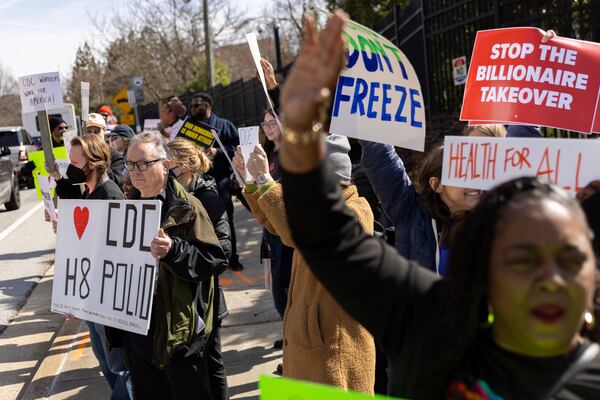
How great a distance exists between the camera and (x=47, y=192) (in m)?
6.83

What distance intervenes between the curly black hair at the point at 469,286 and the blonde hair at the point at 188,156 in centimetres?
337

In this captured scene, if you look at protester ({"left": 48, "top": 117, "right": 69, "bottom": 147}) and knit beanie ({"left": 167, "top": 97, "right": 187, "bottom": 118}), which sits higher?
knit beanie ({"left": 167, "top": 97, "right": 187, "bottom": 118})

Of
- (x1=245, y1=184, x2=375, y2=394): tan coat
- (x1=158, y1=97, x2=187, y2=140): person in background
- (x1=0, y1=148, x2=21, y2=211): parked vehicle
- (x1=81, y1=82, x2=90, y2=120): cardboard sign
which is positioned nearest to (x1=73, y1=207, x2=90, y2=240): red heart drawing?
(x1=245, y1=184, x2=375, y2=394): tan coat

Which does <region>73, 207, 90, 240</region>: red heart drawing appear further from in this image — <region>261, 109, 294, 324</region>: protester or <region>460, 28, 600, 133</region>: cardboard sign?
<region>460, 28, 600, 133</region>: cardboard sign

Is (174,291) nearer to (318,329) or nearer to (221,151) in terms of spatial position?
(318,329)

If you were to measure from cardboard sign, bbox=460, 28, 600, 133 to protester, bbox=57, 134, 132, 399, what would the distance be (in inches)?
91.6

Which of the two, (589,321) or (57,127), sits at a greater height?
(57,127)

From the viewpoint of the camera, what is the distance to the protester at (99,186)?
179 inches

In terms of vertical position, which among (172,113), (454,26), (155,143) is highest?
(454,26)

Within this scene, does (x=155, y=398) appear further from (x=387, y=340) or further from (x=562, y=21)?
(x=562, y=21)

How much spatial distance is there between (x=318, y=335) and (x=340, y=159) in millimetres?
811

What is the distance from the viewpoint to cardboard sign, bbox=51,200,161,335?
3824 mm

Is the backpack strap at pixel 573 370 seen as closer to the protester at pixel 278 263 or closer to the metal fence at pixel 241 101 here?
the protester at pixel 278 263

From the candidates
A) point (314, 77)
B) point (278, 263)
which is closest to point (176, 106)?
point (278, 263)
